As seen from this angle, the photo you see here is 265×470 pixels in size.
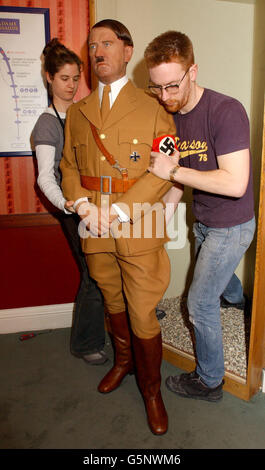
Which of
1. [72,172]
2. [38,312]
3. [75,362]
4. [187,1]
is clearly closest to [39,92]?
[72,172]

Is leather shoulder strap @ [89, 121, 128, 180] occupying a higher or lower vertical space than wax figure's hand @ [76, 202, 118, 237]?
higher

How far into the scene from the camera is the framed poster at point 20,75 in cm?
231

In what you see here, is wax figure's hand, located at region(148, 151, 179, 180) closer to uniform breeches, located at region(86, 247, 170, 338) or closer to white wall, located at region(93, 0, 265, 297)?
uniform breeches, located at region(86, 247, 170, 338)

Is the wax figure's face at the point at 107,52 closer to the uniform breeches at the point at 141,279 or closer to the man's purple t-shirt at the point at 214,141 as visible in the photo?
the man's purple t-shirt at the point at 214,141

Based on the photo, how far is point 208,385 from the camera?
1.93 m

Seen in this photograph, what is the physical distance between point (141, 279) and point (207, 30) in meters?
1.82

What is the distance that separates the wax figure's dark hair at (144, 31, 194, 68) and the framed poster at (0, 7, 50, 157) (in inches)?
45.0

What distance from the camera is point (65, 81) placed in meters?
2.03

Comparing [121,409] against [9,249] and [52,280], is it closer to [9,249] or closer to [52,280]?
[52,280]

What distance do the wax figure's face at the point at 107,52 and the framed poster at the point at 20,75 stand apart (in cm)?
95

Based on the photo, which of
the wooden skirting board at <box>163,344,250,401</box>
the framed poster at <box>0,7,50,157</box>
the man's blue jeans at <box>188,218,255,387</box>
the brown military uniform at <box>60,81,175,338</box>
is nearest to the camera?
the brown military uniform at <box>60,81,175,338</box>

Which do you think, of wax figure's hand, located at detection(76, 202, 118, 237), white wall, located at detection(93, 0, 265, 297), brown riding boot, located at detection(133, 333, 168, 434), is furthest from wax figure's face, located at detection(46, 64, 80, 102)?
brown riding boot, located at detection(133, 333, 168, 434)

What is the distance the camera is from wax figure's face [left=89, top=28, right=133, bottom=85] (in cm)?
154
